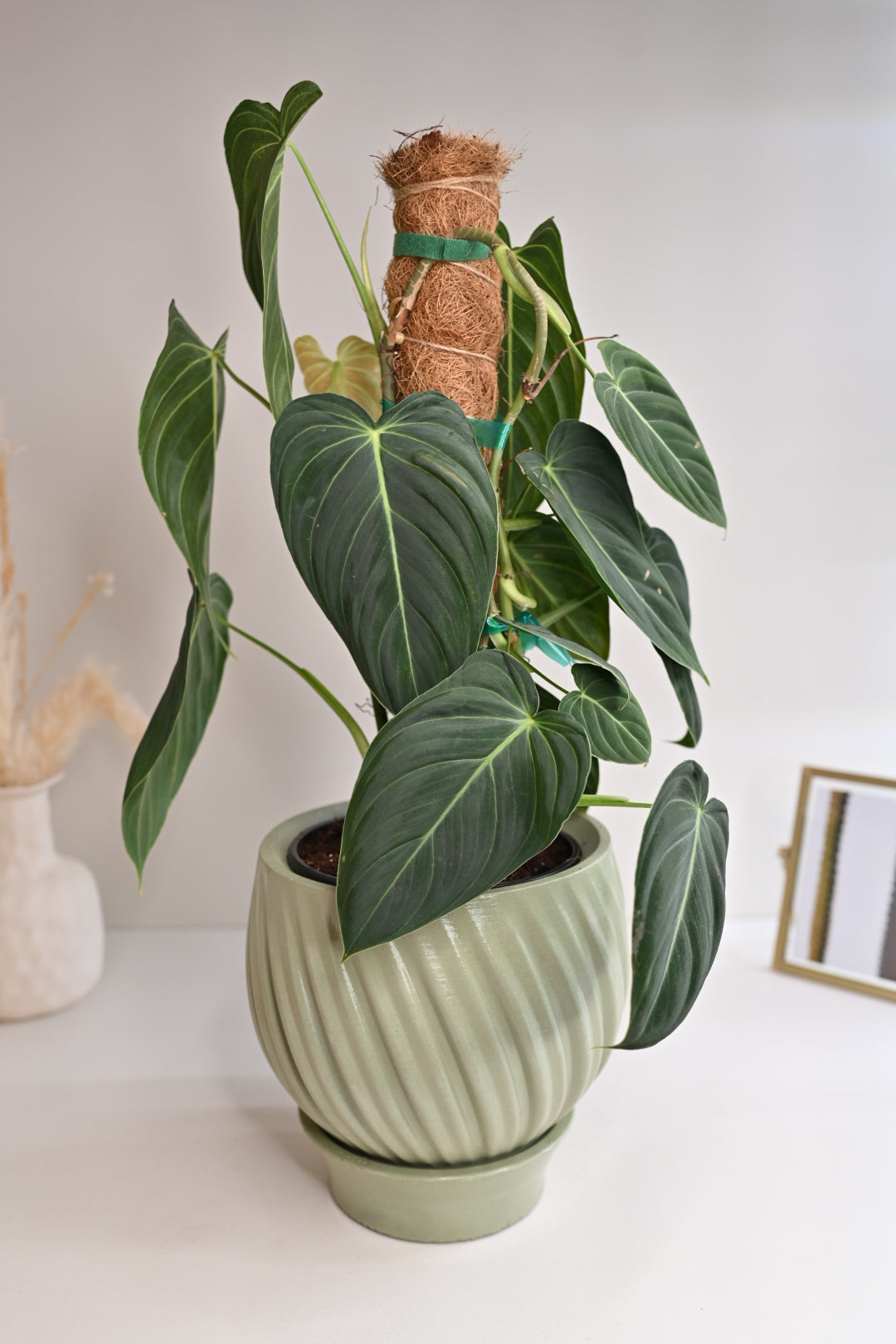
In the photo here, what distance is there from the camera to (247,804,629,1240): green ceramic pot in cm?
76

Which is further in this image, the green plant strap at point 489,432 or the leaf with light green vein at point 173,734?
the leaf with light green vein at point 173,734

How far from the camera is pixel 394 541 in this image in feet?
2.20

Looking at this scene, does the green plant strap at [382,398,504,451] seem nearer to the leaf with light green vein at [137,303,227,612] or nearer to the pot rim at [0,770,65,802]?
the leaf with light green vein at [137,303,227,612]

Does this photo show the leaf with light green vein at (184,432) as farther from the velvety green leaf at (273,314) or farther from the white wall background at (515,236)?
the white wall background at (515,236)

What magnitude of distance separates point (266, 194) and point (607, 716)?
471 millimetres

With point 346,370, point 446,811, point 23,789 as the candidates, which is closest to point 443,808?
point 446,811

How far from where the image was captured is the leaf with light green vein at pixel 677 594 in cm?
95

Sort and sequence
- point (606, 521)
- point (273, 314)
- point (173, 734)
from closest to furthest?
point (273, 314)
point (606, 521)
point (173, 734)

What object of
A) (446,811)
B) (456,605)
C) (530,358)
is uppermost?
(530,358)

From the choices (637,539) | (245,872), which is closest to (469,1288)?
(637,539)

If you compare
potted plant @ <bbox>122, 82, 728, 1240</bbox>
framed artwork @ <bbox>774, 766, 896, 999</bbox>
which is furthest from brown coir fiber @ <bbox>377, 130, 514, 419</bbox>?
framed artwork @ <bbox>774, 766, 896, 999</bbox>

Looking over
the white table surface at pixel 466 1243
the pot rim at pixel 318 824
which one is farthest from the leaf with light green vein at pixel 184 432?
the white table surface at pixel 466 1243

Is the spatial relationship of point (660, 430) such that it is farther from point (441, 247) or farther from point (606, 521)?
point (441, 247)

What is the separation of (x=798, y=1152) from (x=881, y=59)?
1369 millimetres
